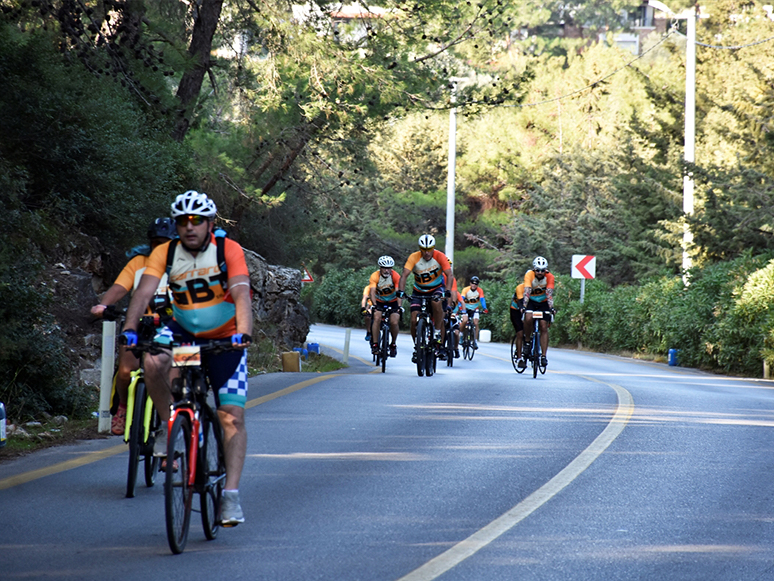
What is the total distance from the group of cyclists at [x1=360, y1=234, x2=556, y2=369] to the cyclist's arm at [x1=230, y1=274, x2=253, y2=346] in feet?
32.4

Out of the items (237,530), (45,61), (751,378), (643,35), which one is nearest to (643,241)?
(751,378)

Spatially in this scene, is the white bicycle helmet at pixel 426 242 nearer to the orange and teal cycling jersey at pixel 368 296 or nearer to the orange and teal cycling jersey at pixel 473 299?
the orange and teal cycling jersey at pixel 368 296

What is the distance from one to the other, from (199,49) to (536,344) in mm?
8181

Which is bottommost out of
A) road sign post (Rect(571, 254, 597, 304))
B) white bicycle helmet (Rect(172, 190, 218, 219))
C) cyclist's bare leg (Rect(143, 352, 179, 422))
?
cyclist's bare leg (Rect(143, 352, 179, 422))

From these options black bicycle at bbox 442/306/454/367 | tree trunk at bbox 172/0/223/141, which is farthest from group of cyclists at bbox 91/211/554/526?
tree trunk at bbox 172/0/223/141

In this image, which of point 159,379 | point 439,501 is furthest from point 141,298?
point 439,501

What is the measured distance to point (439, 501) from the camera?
24.6 ft

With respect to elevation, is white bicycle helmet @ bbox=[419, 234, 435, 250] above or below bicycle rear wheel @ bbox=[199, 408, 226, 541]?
above

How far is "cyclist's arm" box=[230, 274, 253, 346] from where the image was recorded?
5.94m

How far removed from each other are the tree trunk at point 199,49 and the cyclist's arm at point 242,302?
1397 centimetres

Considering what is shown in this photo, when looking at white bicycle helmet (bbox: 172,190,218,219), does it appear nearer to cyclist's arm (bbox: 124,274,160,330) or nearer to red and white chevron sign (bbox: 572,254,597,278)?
cyclist's arm (bbox: 124,274,160,330)

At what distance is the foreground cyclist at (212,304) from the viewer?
6.10 m

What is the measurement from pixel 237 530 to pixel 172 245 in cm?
174

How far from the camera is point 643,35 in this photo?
88688 mm
